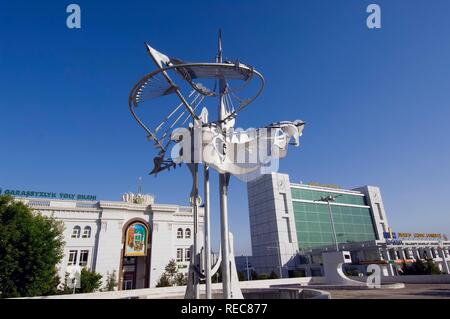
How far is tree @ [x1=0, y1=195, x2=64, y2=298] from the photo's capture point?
Answer: 30.6 metres

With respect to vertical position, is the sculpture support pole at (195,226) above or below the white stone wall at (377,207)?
below

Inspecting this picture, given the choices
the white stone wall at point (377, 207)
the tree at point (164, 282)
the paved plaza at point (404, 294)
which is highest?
the white stone wall at point (377, 207)

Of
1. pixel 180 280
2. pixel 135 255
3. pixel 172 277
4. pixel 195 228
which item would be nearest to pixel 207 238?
pixel 195 228

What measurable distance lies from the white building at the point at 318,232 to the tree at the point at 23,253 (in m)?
56.2

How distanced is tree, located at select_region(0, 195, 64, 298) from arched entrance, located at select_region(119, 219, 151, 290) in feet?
46.7

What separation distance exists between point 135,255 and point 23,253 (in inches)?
743

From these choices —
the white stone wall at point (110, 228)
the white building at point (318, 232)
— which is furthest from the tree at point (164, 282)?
the white building at point (318, 232)

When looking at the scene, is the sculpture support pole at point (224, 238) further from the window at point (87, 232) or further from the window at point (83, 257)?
the window at point (87, 232)

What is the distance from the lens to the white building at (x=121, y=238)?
4497 cm

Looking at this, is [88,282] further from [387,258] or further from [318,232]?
[318,232]

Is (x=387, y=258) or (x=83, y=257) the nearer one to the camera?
(x=83, y=257)

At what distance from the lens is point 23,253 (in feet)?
104

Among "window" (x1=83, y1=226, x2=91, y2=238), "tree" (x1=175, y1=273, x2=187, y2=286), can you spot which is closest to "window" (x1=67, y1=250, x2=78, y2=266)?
"window" (x1=83, y1=226, x2=91, y2=238)

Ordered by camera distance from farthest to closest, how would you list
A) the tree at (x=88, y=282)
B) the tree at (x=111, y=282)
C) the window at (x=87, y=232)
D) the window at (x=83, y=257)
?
1. the window at (x=87, y=232)
2. the window at (x=83, y=257)
3. the tree at (x=111, y=282)
4. the tree at (x=88, y=282)
